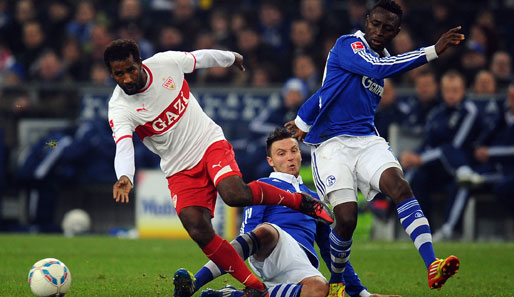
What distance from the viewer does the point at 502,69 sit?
1479 centimetres

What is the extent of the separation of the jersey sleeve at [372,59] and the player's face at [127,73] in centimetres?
162

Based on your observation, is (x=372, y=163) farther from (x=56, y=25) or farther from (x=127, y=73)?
(x=56, y=25)

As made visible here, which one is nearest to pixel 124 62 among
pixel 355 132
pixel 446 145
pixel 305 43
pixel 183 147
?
pixel 183 147

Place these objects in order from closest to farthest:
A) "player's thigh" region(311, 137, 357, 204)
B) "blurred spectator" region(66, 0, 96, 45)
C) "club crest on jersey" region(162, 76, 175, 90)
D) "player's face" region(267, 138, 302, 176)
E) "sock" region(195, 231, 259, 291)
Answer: "sock" region(195, 231, 259, 291) < "club crest on jersey" region(162, 76, 175, 90) < "player's thigh" region(311, 137, 357, 204) < "player's face" region(267, 138, 302, 176) < "blurred spectator" region(66, 0, 96, 45)

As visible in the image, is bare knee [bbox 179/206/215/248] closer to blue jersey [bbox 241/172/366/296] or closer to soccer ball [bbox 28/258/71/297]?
blue jersey [bbox 241/172/366/296]

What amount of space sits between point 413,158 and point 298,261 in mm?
7086

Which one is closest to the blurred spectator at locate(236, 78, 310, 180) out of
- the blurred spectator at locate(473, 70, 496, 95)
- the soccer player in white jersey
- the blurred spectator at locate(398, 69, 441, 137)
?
the blurred spectator at locate(398, 69, 441, 137)

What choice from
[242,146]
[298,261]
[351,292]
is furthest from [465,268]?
[242,146]

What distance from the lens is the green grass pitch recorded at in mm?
7758

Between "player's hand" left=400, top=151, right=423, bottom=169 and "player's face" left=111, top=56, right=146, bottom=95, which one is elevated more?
"player's face" left=111, top=56, right=146, bottom=95

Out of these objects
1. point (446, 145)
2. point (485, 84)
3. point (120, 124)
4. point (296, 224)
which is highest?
point (485, 84)

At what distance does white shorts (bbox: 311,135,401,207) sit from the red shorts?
763mm

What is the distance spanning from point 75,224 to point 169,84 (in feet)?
27.5

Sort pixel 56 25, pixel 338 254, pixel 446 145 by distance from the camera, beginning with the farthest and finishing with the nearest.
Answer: pixel 56 25 < pixel 446 145 < pixel 338 254
